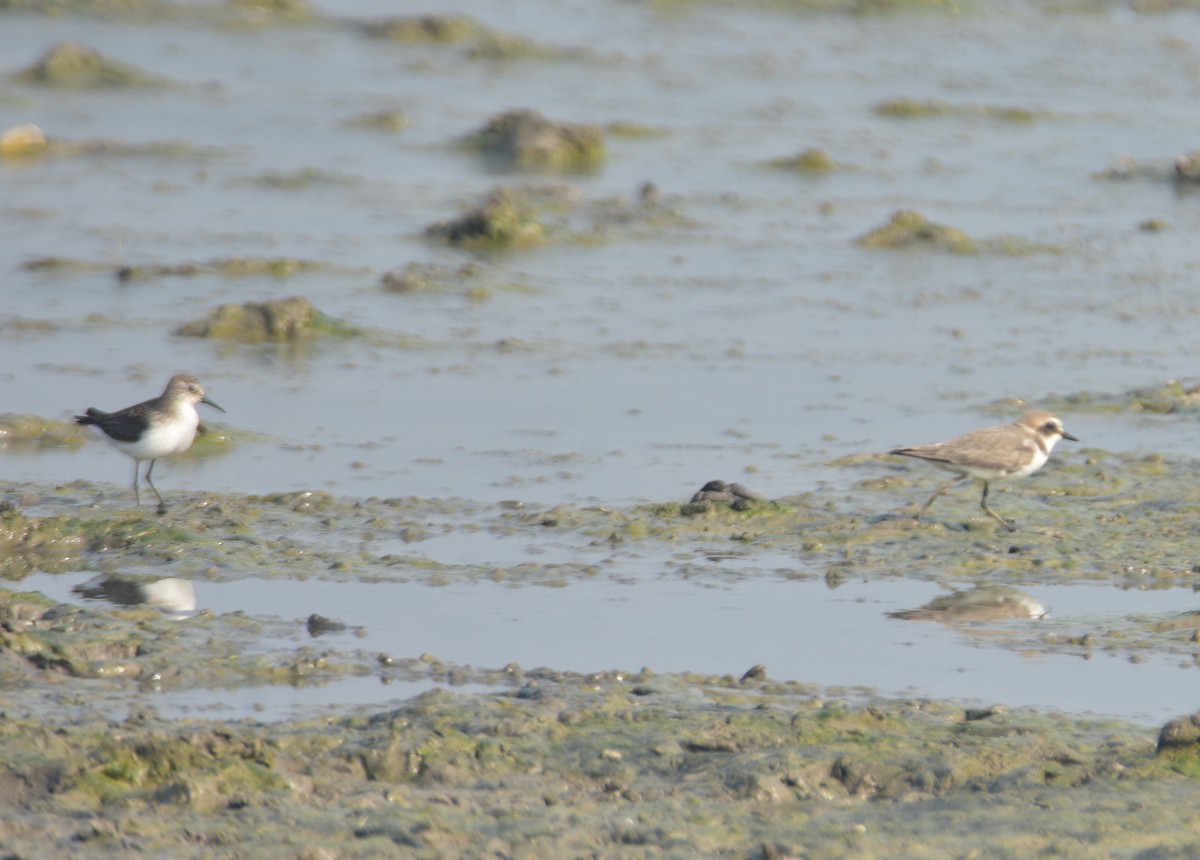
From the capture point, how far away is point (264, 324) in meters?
13.4

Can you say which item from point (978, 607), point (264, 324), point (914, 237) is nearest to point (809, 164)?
point (914, 237)

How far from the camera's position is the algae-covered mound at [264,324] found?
13.3 m

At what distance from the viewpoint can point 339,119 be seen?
21688 mm

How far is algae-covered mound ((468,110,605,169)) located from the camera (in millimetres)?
20078

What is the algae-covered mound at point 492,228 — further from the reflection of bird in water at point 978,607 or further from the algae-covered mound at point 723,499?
the reflection of bird in water at point 978,607

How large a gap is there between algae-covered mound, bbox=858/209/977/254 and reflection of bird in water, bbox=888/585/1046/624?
8344 millimetres

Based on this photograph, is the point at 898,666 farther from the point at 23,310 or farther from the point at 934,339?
the point at 23,310

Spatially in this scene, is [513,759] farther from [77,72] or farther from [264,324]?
[77,72]

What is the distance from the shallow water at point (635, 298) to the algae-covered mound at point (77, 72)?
33 cm

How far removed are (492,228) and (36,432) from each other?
6.16 metres

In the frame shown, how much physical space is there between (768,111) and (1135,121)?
4.47 meters

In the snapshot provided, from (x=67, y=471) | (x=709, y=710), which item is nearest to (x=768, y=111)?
(x=67, y=471)

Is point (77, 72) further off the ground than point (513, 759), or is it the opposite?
point (77, 72)

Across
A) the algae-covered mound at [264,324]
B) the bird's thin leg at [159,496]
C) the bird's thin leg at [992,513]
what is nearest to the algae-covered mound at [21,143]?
the algae-covered mound at [264,324]
